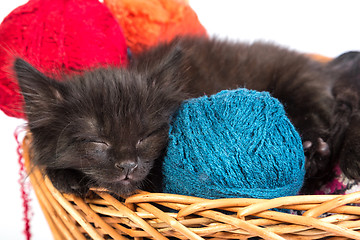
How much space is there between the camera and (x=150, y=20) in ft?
5.07

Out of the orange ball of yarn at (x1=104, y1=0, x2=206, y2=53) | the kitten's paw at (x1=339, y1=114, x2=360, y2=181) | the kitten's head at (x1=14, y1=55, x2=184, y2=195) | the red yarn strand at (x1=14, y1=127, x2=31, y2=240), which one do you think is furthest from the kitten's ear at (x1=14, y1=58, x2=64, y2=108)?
the kitten's paw at (x1=339, y1=114, x2=360, y2=181)

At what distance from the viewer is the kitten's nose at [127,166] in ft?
2.75

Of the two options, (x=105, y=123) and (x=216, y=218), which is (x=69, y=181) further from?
(x=216, y=218)

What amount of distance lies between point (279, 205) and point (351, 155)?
0.57 m

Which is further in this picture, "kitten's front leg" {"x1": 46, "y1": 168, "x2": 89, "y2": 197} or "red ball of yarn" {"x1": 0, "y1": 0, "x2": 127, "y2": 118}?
"red ball of yarn" {"x1": 0, "y1": 0, "x2": 127, "y2": 118}

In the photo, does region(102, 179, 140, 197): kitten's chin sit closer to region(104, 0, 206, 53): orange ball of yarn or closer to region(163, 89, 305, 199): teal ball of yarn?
region(163, 89, 305, 199): teal ball of yarn

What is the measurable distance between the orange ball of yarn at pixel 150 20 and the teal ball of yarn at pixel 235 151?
2.25 ft

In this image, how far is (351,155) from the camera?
115 centimetres

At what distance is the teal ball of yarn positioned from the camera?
2.67ft

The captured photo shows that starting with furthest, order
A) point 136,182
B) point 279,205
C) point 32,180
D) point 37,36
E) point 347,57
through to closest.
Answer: point 347,57
point 37,36
point 32,180
point 136,182
point 279,205

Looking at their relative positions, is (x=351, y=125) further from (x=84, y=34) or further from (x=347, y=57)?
(x=84, y=34)

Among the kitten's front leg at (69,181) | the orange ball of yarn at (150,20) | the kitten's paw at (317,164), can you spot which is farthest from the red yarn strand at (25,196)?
the kitten's paw at (317,164)

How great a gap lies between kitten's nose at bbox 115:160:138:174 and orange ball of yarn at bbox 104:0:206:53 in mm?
766

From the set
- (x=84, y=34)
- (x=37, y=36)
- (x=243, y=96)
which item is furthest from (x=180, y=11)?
(x=243, y=96)
